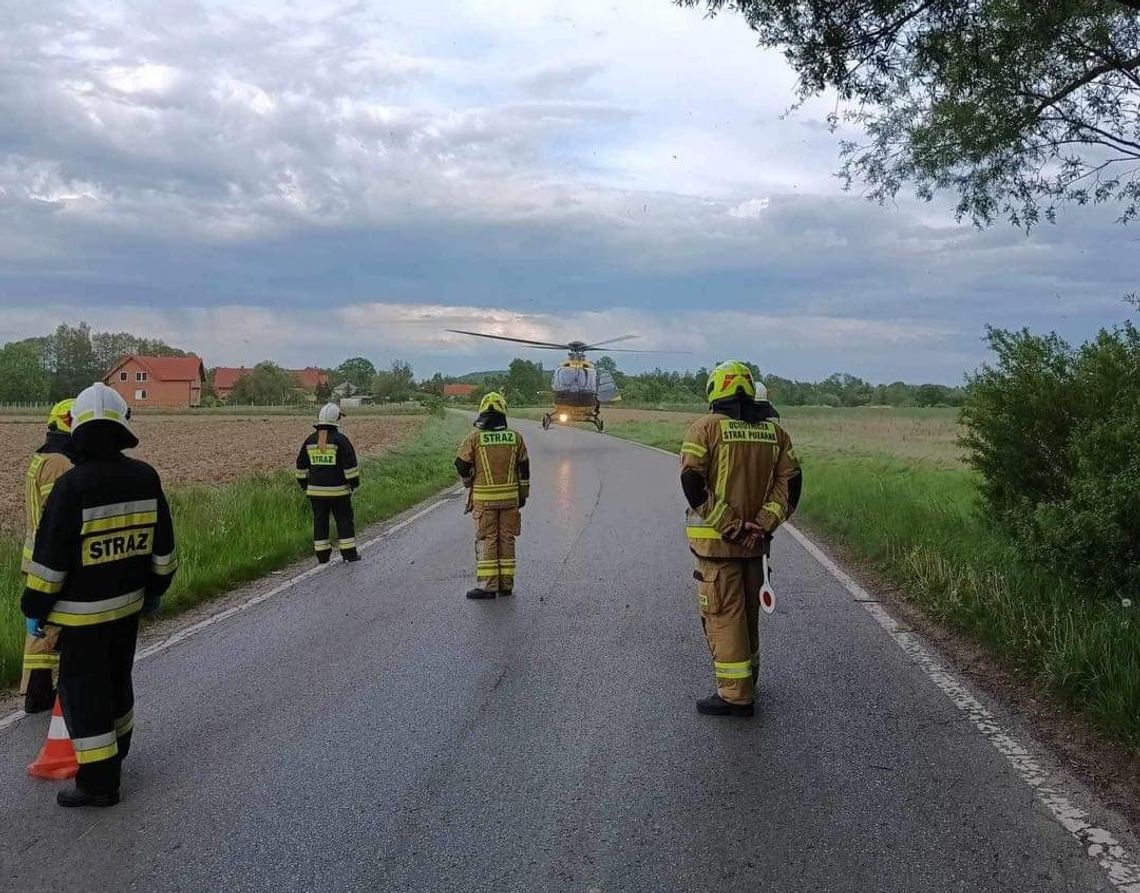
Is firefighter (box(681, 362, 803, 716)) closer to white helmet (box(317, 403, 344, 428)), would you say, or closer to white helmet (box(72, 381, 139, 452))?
white helmet (box(72, 381, 139, 452))

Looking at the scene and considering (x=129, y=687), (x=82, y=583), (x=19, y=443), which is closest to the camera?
(x=82, y=583)

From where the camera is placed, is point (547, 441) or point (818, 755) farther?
point (547, 441)

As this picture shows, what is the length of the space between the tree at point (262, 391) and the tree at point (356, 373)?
26574mm

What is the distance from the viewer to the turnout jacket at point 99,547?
395cm

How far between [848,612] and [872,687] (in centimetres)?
210

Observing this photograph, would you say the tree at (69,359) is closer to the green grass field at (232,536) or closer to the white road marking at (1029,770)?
the green grass field at (232,536)

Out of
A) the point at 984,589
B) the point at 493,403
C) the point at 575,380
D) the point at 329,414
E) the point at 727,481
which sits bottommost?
the point at 984,589

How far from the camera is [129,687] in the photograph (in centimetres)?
436

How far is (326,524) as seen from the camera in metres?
10.2

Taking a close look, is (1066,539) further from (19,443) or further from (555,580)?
(19,443)

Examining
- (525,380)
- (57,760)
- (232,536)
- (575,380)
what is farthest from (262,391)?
(57,760)

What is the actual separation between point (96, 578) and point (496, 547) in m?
4.41

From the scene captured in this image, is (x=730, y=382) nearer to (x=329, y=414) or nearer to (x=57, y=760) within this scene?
(x=57, y=760)

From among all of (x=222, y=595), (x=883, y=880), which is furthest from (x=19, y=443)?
(x=883, y=880)
